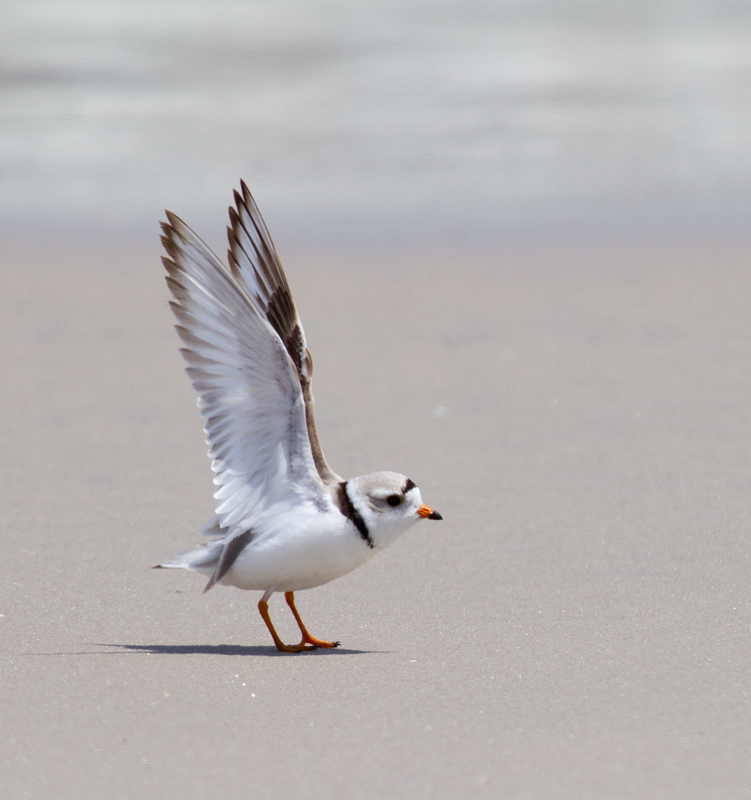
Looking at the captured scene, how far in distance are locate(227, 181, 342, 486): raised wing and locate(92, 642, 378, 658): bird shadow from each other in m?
0.57

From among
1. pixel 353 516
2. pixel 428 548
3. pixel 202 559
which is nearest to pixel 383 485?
pixel 353 516

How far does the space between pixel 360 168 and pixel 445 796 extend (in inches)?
378

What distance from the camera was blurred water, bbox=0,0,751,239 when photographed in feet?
35.1

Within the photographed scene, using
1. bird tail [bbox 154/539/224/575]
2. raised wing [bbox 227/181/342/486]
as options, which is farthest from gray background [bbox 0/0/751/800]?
raised wing [bbox 227/181/342/486]

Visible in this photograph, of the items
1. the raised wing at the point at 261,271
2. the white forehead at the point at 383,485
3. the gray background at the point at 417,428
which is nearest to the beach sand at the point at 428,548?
the gray background at the point at 417,428

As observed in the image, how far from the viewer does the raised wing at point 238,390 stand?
3.70 metres

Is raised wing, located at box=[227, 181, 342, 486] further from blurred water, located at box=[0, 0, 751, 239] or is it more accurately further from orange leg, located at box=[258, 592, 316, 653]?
blurred water, located at box=[0, 0, 751, 239]

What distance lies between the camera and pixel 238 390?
3746mm

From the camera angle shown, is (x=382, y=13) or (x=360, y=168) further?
(x=382, y=13)

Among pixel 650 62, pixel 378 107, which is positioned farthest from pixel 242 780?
pixel 650 62

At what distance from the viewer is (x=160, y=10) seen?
19.9 m

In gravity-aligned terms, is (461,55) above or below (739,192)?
above

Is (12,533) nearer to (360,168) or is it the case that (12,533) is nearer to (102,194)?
(102,194)

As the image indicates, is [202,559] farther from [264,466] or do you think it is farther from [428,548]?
[428,548]
